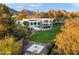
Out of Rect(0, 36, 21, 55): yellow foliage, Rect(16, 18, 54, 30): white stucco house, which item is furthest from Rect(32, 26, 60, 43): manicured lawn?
Rect(0, 36, 21, 55): yellow foliage

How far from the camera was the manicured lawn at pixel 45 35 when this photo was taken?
2.02 metres

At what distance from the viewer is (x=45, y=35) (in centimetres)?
205

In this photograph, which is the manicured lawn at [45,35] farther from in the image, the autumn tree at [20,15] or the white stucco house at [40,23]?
the autumn tree at [20,15]

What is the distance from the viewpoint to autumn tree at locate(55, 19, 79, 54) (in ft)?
6.62

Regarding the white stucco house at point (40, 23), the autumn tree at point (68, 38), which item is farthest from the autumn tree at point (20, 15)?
the autumn tree at point (68, 38)

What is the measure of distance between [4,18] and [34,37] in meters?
0.32

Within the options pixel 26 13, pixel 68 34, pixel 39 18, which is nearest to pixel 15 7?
pixel 26 13

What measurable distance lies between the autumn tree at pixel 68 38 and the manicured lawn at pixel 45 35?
46mm

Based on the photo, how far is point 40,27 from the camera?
81.0 inches

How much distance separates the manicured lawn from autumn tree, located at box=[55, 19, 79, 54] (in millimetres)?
46

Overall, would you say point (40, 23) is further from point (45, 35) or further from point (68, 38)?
point (68, 38)

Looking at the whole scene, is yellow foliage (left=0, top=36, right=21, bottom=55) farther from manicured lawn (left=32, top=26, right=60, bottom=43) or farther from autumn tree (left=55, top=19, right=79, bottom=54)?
autumn tree (left=55, top=19, right=79, bottom=54)

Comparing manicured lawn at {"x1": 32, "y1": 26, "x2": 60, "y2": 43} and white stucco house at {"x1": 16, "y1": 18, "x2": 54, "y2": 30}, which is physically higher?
white stucco house at {"x1": 16, "y1": 18, "x2": 54, "y2": 30}

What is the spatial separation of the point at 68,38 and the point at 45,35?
0.21 meters
